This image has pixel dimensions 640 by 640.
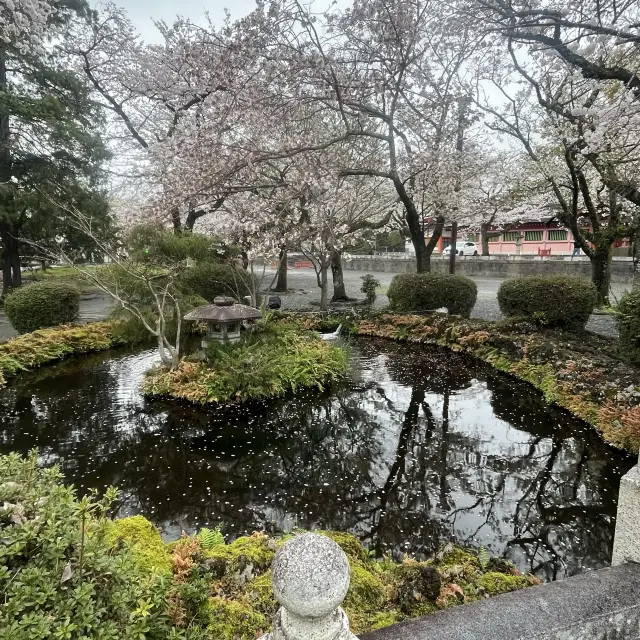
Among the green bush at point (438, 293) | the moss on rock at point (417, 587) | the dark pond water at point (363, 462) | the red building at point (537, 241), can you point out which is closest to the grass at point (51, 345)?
the dark pond water at point (363, 462)

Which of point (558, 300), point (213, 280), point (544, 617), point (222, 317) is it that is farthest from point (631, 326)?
point (213, 280)

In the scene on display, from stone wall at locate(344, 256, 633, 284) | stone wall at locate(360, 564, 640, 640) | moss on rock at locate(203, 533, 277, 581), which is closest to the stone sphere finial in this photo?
stone wall at locate(360, 564, 640, 640)

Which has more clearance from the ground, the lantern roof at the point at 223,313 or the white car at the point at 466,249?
the white car at the point at 466,249

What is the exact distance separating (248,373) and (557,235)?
101ft

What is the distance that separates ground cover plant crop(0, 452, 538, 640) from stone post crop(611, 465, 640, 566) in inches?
34.4

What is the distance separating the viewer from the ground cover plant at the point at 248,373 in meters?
7.26

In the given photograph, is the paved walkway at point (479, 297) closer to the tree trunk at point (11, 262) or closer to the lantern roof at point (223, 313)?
the lantern roof at point (223, 313)

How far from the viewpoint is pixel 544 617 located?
5.87 ft

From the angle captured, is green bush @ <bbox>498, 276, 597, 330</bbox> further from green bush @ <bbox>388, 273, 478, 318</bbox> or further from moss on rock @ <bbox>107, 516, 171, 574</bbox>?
moss on rock @ <bbox>107, 516, 171, 574</bbox>

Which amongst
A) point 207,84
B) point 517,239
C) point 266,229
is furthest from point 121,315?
point 517,239

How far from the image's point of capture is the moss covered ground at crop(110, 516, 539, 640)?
236 centimetres

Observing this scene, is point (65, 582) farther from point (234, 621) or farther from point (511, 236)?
point (511, 236)

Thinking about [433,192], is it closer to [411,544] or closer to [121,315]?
[121,315]

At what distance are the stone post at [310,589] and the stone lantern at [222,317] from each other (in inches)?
269
